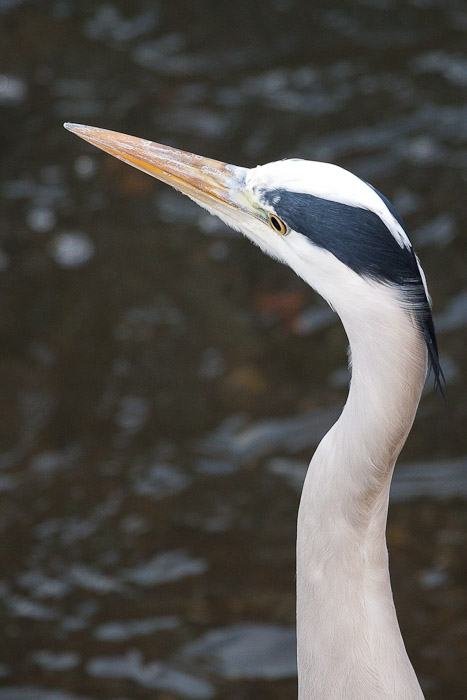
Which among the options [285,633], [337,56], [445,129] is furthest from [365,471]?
[337,56]

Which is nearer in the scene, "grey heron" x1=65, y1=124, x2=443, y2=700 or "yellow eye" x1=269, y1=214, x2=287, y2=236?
"grey heron" x1=65, y1=124, x2=443, y2=700

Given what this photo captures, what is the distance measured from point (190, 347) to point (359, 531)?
258 centimetres

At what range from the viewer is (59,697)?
3.46m

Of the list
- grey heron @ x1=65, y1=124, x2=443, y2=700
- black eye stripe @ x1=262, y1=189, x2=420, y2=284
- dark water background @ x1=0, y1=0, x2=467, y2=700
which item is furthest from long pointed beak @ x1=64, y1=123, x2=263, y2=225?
dark water background @ x1=0, y1=0, x2=467, y2=700

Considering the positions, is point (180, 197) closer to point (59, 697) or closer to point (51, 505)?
point (51, 505)

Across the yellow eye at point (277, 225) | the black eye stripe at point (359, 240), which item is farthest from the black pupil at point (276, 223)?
the black eye stripe at point (359, 240)

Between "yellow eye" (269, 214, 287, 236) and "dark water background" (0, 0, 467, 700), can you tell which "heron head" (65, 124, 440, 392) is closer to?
"yellow eye" (269, 214, 287, 236)

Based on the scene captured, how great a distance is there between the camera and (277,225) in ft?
7.42

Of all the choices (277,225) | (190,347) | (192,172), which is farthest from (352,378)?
(190,347)

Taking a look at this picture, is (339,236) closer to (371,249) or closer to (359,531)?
(371,249)

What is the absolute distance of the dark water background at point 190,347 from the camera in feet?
12.1

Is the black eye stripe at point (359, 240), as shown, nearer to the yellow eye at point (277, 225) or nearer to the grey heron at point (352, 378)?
the grey heron at point (352, 378)

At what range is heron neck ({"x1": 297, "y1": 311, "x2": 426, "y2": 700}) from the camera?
6.72 feet

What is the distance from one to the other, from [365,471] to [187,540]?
1.97 metres
